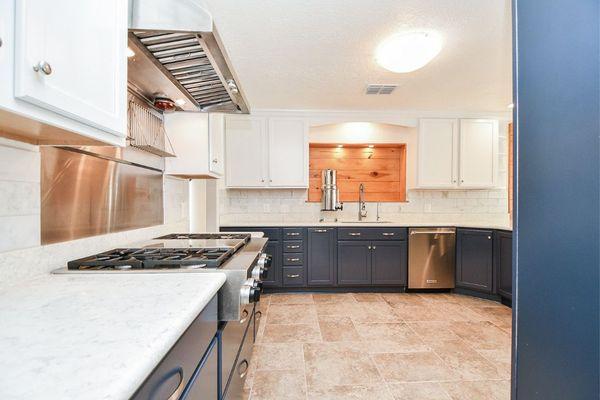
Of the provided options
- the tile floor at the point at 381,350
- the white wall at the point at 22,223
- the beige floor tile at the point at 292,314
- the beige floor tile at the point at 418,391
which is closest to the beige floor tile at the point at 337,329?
the tile floor at the point at 381,350

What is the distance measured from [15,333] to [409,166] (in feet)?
13.8

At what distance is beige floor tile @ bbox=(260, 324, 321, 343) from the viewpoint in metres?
2.38

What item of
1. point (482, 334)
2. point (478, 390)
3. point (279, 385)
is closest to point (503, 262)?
point (482, 334)

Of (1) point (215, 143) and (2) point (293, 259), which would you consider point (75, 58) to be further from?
(2) point (293, 259)

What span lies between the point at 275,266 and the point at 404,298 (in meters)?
1.58

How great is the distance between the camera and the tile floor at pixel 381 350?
5.82 ft

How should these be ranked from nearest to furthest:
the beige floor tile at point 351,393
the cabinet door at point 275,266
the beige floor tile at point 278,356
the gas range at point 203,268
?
the gas range at point 203,268
the beige floor tile at point 351,393
the beige floor tile at point 278,356
the cabinet door at point 275,266

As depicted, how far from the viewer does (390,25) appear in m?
2.06

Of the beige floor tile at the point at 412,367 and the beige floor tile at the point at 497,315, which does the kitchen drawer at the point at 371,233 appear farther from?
the beige floor tile at the point at 412,367

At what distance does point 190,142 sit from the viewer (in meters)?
2.26

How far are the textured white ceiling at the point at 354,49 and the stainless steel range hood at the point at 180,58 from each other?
27.1 inches

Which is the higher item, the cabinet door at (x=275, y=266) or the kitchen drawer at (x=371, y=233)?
the kitchen drawer at (x=371, y=233)

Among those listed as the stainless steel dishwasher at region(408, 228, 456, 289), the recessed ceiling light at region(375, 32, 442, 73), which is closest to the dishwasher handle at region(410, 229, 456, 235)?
the stainless steel dishwasher at region(408, 228, 456, 289)

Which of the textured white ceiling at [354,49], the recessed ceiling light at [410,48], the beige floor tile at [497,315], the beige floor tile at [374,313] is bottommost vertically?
the beige floor tile at [497,315]
